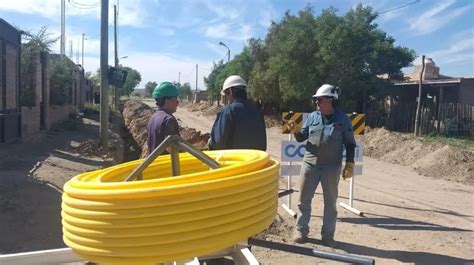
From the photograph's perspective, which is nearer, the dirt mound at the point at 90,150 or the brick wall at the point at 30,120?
the dirt mound at the point at 90,150

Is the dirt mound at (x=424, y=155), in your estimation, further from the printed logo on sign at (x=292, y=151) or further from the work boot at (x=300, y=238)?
the work boot at (x=300, y=238)

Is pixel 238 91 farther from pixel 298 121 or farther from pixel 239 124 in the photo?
pixel 298 121

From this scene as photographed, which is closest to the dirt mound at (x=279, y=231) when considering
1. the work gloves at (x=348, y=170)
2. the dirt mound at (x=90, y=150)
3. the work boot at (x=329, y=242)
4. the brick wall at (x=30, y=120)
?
the work boot at (x=329, y=242)

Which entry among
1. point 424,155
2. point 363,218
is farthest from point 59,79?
point 363,218

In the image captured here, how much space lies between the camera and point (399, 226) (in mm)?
6867

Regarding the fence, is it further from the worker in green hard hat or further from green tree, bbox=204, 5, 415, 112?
the worker in green hard hat

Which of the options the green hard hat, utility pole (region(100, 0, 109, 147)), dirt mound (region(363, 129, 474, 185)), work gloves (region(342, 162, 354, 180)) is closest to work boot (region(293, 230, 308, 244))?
work gloves (region(342, 162, 354, 180))

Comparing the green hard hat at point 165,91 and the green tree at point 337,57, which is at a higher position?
the green tree at point 337,57

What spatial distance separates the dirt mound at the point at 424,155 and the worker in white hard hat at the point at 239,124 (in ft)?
29.5

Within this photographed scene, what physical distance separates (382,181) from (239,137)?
24.3 ft

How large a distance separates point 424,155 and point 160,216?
14.1 m

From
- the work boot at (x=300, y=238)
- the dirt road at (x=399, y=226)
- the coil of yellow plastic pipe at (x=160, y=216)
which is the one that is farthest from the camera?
the work boot at (x=300, y=238)

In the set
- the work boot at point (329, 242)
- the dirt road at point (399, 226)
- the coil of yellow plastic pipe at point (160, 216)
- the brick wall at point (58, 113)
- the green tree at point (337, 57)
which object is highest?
the green tree at point (337, 57)

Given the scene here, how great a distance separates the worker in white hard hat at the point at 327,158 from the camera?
574cm
